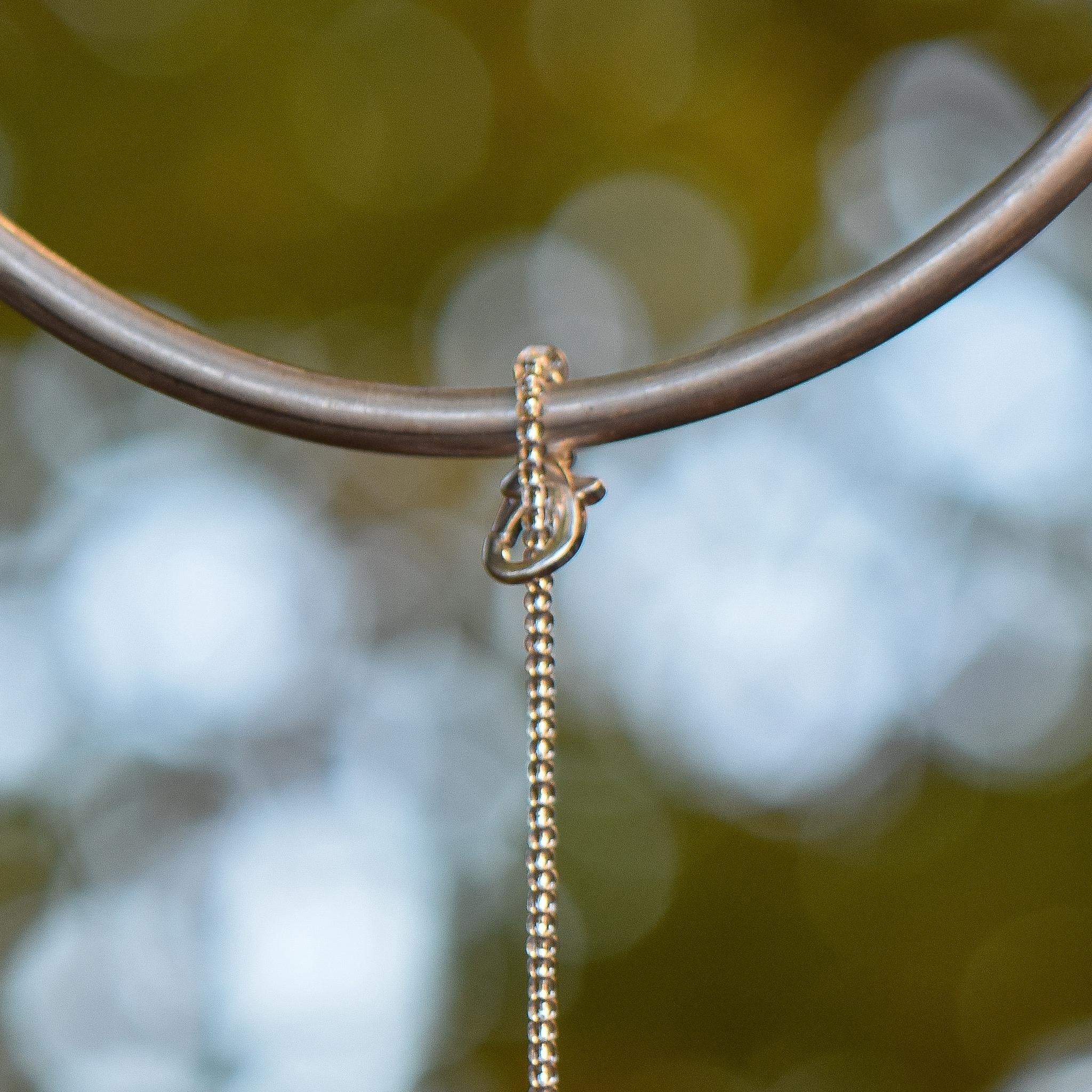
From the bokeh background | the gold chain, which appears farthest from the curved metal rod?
the bokeh background

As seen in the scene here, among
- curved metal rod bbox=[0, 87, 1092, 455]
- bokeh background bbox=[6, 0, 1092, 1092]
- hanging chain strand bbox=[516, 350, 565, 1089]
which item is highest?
bokeh background bbox=[6, 0, 1092, 1092]

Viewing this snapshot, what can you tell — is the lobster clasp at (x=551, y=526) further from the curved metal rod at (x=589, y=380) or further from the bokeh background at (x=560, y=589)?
the bokeh background at (x=560, y=589)

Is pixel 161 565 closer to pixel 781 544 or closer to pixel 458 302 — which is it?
pixel 458 302

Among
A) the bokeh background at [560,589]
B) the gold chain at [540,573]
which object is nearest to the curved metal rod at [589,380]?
the gold chain at [540,573]

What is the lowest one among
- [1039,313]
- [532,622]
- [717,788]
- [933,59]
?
[532,622]

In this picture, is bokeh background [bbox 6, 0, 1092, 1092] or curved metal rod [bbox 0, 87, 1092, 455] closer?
curved metal rod [bbox 0, 87, 1092, 455]

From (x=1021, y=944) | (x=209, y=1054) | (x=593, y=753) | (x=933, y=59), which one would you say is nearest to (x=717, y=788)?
(x=593, y=753)

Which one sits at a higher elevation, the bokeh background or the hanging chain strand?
the bokeh background

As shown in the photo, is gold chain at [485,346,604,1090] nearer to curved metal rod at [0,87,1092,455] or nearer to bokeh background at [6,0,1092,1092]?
curved metal rod at [0,87,1092,455]
